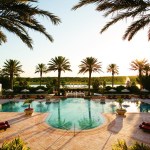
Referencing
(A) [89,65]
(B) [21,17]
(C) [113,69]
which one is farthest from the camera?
(C) [113,69]

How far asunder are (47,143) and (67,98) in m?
27.4

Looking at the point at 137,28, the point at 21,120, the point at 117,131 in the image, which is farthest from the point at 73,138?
the point at 137,28

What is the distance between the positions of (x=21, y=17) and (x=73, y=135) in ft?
32.1

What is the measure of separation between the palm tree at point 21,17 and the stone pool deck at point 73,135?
6913mm

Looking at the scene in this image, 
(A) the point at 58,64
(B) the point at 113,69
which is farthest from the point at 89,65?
(B) the point at 113,69

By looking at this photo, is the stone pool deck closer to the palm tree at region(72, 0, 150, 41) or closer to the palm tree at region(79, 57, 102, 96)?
the palm tree at region(72, 0, 150, 41)

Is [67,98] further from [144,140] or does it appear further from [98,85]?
[144,140]

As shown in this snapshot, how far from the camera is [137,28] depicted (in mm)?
11695

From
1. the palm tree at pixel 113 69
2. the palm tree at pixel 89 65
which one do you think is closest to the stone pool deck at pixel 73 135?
the palm tree at pixel 89 65

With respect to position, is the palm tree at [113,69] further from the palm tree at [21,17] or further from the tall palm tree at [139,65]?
the palm tree at [21,17]

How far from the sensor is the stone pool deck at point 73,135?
40.9ft

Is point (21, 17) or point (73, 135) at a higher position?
point (21, 17)

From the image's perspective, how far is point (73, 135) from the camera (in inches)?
581

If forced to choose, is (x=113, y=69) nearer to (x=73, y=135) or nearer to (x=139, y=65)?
(x=139, y=65)
